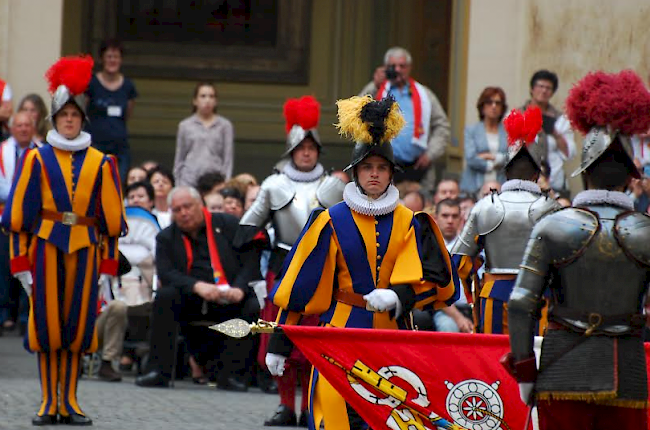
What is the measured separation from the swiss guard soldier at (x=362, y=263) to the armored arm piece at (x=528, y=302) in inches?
57.0

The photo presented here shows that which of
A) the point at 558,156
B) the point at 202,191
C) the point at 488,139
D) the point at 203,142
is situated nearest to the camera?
the point at 488,139

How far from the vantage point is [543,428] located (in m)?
6.39

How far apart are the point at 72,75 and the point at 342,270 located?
309 cm

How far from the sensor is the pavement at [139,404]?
34.4 ft

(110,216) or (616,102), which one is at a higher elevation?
(616,102)

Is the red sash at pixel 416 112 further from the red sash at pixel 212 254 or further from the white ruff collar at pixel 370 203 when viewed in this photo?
the white ruff collar at pixel 370 203

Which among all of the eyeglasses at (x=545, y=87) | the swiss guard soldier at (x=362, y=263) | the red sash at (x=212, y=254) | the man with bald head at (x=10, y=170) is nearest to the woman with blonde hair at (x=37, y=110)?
the man with bald head at (x=10, y=170)

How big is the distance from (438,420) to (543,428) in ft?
4.34

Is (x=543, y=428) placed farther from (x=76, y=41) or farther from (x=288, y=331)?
(x=76, y=41)

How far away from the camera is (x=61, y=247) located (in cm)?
1012

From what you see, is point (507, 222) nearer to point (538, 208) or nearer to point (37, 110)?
point (538, 208)

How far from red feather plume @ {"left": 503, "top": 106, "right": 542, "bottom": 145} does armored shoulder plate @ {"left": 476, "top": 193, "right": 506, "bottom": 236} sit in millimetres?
402

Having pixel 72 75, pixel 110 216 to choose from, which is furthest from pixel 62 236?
pixel 72 75

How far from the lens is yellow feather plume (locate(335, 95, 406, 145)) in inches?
316
